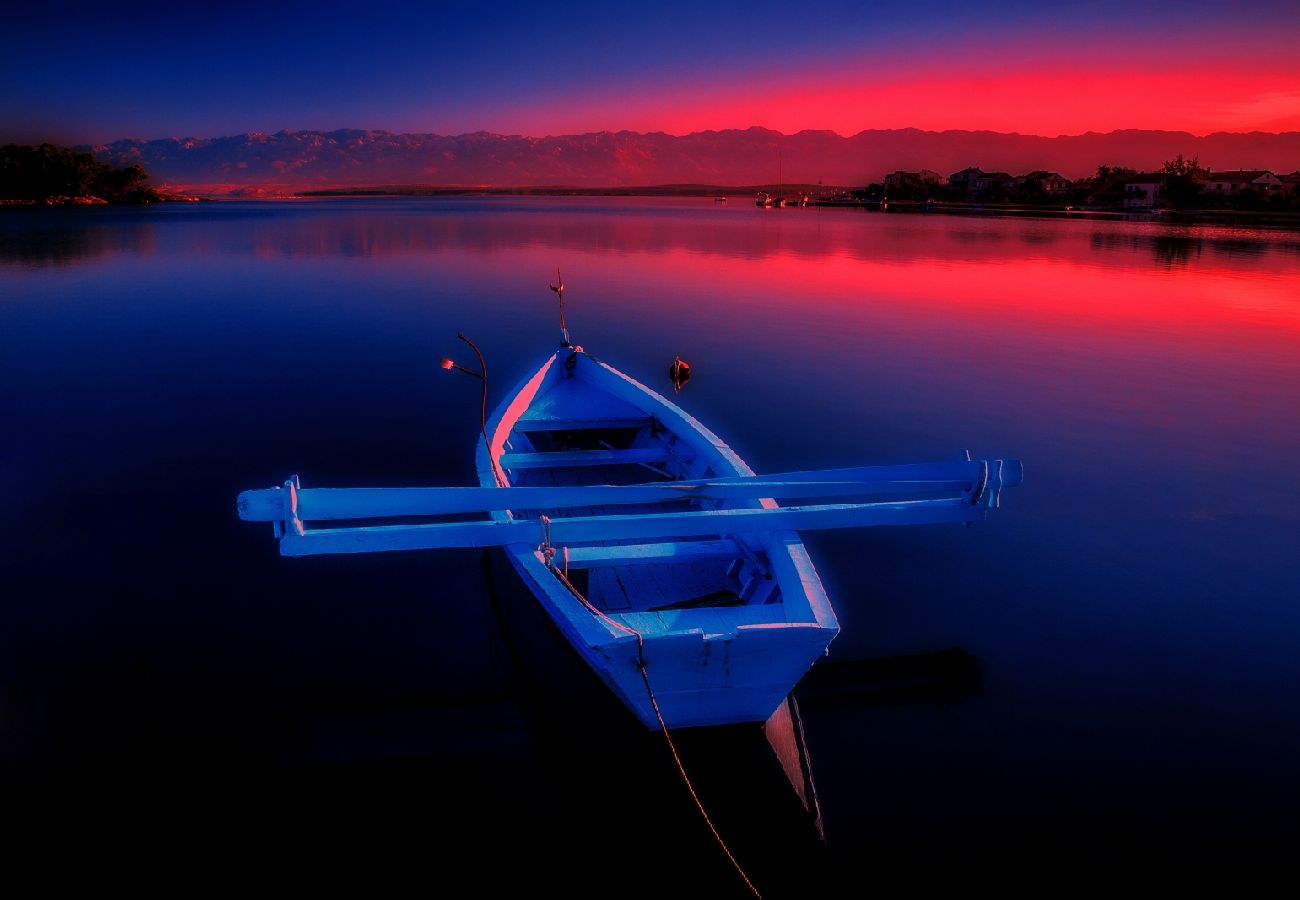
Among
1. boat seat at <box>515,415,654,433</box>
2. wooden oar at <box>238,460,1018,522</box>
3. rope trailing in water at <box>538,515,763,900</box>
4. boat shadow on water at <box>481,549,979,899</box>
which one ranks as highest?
wooden oar at <box>238,460,1018,522</box>

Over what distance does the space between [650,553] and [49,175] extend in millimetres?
143959

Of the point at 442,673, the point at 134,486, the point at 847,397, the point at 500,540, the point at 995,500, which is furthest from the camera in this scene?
the point at 847,397

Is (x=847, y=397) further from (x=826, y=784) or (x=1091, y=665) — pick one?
(x=826, y=784)

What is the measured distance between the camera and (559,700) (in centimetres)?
612

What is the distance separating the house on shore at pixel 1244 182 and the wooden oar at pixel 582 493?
122018 millimetres

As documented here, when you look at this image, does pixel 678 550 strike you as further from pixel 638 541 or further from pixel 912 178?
pixel 912 178

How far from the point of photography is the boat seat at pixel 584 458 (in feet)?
29.8

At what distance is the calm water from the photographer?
5.33 metres

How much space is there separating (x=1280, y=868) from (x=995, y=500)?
289 cm

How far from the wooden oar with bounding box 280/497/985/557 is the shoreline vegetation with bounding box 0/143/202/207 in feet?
445

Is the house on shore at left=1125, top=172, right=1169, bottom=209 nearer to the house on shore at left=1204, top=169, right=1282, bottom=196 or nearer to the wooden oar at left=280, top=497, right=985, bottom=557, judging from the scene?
the house on shore at left=1204, top=169, right=1282, bottom=196

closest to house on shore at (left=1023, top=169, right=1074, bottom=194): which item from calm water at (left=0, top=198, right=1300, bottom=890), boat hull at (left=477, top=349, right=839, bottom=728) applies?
calm water at (left=0, top=198, right=1300, bottom=890)

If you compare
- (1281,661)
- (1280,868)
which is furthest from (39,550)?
(1281,661)

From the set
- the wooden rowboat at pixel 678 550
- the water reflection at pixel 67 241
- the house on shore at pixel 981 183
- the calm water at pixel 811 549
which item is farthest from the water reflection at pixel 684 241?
the house on shore at pixel 981 183
